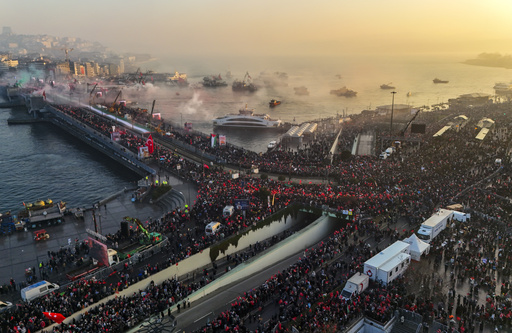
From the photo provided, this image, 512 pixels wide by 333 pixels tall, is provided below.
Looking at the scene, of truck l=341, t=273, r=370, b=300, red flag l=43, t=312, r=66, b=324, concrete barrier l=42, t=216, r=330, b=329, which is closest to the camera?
red flag l=43, t=312, r=66, b=324

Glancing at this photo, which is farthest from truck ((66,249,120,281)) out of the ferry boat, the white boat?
the ferry boat


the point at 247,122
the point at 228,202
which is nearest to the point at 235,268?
the point at 228,202

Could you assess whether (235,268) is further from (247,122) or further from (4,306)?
(247,122)

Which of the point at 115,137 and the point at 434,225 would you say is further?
the point at 115,137

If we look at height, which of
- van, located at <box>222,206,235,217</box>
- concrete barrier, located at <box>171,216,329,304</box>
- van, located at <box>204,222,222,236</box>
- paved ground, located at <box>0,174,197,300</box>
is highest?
van, located at <box>222,206,235,217</box>

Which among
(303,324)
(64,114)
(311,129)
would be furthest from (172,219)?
(64,114)

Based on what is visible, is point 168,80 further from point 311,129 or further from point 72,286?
point 72,286

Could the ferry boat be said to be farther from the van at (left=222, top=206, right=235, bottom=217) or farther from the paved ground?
the van at (left=222, top=206, right=235, bottom=217)
